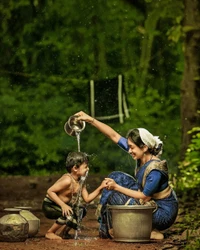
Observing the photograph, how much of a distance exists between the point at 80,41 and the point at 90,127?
2258 mm

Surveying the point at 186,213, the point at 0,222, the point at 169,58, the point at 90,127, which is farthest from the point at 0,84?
the point at 0,222

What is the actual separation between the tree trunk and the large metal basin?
6.71 meters

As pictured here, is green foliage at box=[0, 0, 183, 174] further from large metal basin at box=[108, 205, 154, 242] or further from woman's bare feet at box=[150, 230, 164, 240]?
large metal basin at box=[108, 205, 154, 242]

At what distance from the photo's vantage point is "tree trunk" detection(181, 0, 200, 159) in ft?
50.6

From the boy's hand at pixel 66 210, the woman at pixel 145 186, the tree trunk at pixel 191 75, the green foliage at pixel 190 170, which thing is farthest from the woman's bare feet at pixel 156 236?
the tree trunk at pixel 191 75

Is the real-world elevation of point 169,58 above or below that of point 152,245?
above

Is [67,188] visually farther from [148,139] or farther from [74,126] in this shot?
[148,139]

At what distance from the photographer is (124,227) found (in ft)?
28.9

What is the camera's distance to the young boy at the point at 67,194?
358 inches

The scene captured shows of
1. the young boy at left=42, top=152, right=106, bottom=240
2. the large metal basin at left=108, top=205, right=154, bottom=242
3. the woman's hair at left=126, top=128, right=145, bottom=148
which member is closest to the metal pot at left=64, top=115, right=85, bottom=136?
the young boy at left=42, top=152, right=106, bottom=240

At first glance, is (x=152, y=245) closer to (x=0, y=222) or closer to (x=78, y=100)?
(x=0, y=222)

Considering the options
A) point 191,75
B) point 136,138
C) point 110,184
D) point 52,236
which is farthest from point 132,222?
point 191,75

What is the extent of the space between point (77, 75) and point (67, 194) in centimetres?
1041

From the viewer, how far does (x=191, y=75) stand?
50.9 ft
